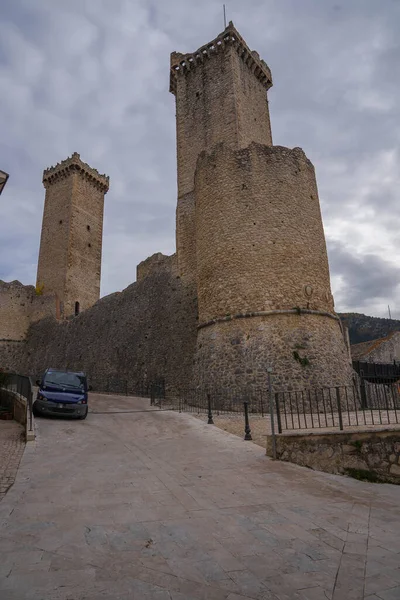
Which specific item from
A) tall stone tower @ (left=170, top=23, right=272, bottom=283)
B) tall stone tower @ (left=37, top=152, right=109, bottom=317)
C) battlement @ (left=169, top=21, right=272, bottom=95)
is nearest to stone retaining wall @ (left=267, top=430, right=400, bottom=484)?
tall stone tower @ (left=170, top=23, right=272, bottom=283)

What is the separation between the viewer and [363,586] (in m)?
2.79

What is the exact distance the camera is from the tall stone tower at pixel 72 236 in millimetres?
35062

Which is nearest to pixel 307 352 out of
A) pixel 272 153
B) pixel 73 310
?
pixel 272 153

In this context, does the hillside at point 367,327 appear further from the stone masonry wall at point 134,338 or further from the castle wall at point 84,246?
the stone masonry wall at point 134,338

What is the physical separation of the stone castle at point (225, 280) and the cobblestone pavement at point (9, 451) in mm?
6628

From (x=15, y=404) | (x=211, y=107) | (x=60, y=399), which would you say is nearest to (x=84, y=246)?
(x=211, y=107)

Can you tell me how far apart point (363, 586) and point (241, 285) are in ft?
38.6

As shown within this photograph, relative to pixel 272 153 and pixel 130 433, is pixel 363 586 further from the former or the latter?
pixel 272 153

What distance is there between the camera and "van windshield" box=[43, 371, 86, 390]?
11.9m

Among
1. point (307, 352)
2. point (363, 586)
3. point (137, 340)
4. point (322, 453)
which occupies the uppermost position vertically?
point (137, 340)

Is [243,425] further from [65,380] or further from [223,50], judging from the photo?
[223,50]

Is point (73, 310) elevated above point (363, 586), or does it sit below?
above

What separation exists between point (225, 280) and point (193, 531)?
449 inches

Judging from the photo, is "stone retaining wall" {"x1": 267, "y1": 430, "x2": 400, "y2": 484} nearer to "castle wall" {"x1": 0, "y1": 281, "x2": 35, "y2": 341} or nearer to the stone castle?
the stone castle
